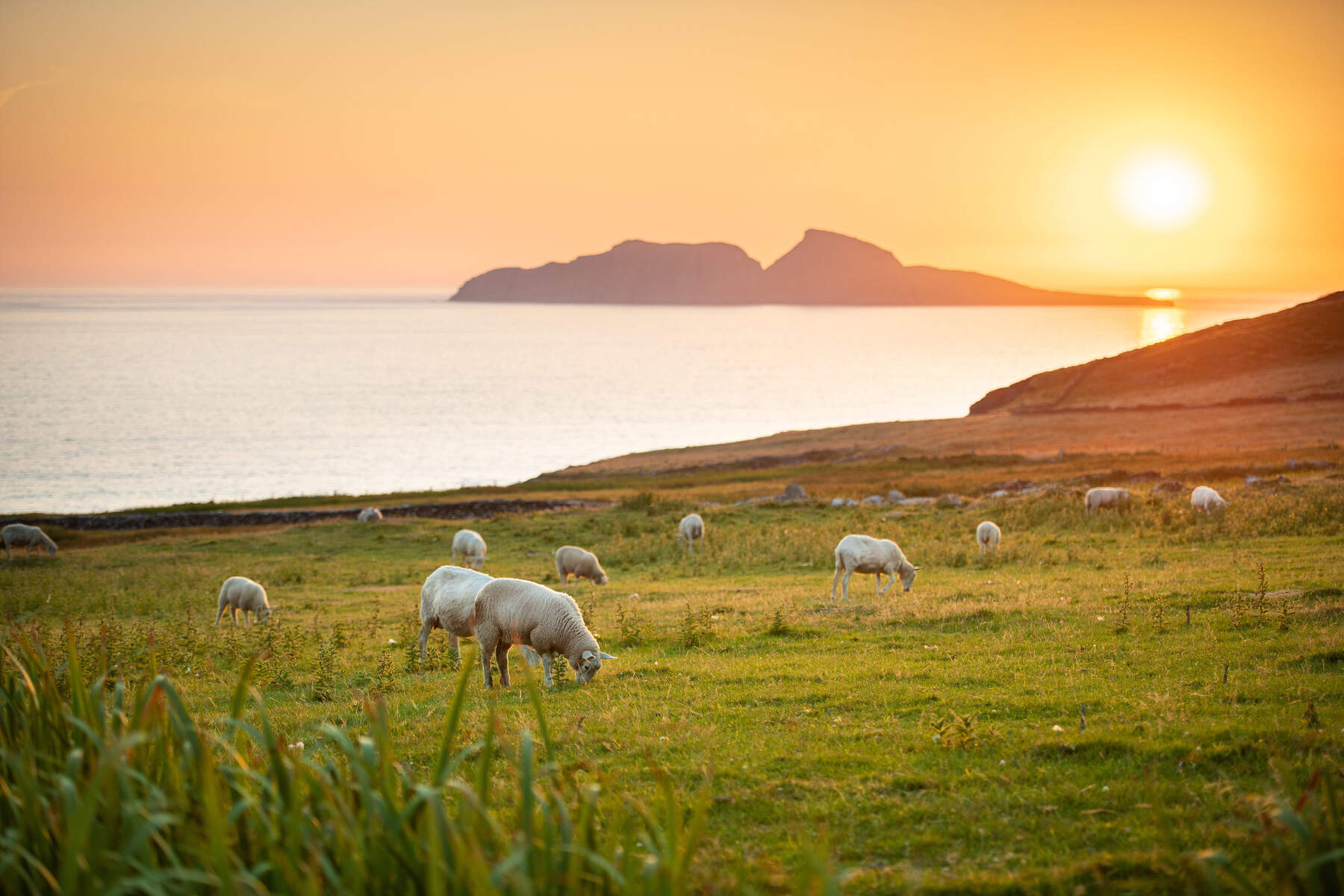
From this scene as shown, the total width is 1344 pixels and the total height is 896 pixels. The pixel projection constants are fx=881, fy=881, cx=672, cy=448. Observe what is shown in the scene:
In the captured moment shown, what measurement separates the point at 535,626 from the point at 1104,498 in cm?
2419

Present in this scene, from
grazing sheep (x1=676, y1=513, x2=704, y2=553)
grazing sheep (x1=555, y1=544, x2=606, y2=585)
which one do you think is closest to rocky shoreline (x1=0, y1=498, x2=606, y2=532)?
grazing sheep (x1=676, y1=513, x2=704, y2=553)

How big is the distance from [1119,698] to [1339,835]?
5.92 meters

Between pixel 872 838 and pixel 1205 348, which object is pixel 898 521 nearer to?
pixel 872 838

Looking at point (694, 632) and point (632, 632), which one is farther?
point (632, 632)

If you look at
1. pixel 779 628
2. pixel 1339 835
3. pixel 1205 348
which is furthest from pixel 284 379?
pixel 1339 835

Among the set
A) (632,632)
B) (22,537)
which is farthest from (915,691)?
(22,537)

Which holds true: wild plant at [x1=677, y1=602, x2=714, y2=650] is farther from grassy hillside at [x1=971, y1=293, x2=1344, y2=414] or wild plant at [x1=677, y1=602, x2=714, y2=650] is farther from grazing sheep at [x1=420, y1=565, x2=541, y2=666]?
grassy hillside at [x1=971, y1=293, x2=1344, y2=414]

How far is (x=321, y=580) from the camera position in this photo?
2883 cm

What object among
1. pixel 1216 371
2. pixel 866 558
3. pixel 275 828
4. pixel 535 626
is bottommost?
pixel 866 558

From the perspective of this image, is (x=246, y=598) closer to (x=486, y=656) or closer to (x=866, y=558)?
(x=486, y=656)

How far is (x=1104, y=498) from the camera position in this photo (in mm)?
29797

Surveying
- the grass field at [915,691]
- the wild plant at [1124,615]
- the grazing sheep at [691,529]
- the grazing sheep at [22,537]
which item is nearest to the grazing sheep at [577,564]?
the grass field at [915,691]

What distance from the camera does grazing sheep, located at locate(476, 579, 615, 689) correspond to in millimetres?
12086

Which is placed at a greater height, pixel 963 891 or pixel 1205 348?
pixel 1205 348
